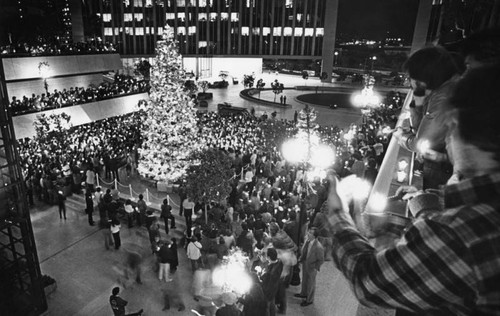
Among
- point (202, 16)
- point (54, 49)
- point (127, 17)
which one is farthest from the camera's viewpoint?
point (202, 16)

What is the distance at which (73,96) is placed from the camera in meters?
25.6

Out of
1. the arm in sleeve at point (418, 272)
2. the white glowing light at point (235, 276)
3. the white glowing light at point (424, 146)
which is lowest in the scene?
the white glowing light at point (235, 276)

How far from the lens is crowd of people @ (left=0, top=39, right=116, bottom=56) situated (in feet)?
80.7

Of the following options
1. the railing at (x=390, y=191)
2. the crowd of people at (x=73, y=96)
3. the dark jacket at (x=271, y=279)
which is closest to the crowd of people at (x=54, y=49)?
the crowd of people at (x=73, y=96)

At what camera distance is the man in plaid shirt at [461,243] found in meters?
1.23

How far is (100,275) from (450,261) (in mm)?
10673

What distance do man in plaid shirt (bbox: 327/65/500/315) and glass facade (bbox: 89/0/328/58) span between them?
63374 millimetres

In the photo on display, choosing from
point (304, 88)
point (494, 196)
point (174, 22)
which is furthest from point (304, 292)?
point (174, 22)

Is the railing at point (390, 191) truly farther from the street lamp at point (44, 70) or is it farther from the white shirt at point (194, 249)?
the street lamp at point (44, 70)

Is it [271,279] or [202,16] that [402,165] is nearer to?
[271,279]

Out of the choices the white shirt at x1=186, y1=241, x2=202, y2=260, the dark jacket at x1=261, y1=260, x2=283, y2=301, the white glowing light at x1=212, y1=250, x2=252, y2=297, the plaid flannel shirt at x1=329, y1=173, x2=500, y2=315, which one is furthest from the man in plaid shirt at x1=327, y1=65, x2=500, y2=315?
the white shirt at x1=186, y1=241, x2=202, y2=260

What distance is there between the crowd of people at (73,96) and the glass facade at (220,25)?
3120 cm

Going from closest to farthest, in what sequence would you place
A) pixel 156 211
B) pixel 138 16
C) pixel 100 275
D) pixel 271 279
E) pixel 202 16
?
pixel 271 279
pixel 100 275
pixel 156 211
pixel 138 16
pixel 202 16

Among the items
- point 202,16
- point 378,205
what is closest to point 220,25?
point 202,16
